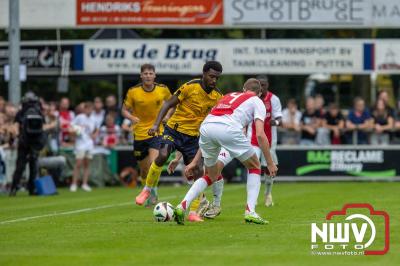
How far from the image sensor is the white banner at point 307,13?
30530mm

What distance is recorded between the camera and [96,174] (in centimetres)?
2867

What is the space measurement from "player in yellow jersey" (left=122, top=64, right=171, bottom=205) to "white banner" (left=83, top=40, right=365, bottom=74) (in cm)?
1186

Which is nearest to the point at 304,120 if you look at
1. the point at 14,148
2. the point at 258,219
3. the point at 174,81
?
the point at 174,81

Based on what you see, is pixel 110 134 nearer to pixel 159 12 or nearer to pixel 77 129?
pixel 77 129

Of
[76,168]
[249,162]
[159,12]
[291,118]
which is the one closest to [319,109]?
[291,118]

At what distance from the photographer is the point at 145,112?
19.0 m

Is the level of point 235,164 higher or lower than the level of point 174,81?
lower

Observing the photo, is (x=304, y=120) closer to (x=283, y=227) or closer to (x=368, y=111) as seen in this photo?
(x=368, y=111)

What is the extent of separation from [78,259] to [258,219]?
3980 mm

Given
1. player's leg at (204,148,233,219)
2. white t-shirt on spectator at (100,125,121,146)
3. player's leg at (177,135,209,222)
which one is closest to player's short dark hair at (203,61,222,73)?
player's leg at (204,148,233,219)

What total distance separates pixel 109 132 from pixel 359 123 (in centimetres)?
676

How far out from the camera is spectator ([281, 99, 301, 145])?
29078 mm

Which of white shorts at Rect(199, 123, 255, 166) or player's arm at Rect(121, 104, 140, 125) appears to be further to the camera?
player's arm at Rect(121, 104, 140, 125)

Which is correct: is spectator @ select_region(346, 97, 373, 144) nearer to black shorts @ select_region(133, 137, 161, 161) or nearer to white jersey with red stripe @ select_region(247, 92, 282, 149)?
white jersey with red stripe @ select_region(247, 92, 282, 149)
